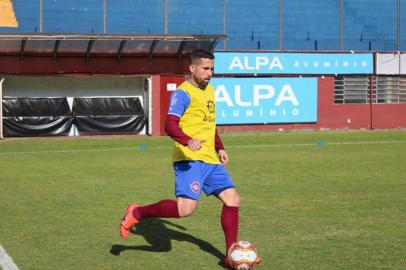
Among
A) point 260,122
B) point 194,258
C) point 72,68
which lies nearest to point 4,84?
point 72,68

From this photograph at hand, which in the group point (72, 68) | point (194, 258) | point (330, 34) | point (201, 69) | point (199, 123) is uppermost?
point (330, 34)

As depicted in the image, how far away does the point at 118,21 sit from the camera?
35125 mm

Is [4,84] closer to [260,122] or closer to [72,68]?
[72,68]

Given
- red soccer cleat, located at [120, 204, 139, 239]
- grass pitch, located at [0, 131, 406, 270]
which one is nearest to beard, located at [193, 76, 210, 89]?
red soccer cleat, located at [120, 204, 139, 239]

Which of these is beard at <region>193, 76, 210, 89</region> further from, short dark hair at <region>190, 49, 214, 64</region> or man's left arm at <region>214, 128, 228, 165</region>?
man's left arm at <region>214, 128, 228, 165</region>

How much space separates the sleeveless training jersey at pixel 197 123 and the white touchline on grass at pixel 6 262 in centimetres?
176

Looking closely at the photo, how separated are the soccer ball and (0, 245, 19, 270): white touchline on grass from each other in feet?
6.34

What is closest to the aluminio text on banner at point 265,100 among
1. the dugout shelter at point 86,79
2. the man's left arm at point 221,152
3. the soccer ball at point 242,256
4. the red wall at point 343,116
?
the red wall at point 343,116

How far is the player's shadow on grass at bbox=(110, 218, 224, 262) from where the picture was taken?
302 inches

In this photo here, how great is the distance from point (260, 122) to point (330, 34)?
26.5 feet

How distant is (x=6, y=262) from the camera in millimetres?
6992

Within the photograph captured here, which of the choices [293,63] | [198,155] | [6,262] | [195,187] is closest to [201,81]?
[198,155]

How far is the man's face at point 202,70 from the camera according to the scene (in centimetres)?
684

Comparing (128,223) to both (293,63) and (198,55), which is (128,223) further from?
(293,63)
